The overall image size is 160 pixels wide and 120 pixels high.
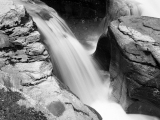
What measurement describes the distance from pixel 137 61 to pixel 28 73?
12.7 ft

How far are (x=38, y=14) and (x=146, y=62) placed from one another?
5598 mm

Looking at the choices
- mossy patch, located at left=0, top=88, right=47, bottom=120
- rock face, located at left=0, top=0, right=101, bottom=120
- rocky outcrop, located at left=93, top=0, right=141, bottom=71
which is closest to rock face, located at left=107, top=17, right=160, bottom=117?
rocky outcrop, located at left=93, top=0, right=141, bottom=71

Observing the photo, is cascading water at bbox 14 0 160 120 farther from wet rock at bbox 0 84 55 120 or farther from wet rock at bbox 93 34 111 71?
wet rock at bbox 0 84 55 120

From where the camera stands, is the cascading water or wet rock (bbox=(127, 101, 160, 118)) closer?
wet rock (bbox=(127, 101, 160, 118))

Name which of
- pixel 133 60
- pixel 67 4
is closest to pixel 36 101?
pixel 133 60

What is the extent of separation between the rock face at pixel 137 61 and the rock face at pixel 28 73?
241cm

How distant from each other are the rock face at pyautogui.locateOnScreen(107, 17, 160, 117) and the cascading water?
0.72 meters

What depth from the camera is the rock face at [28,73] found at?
19.4 feet

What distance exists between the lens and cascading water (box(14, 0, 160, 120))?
938cm

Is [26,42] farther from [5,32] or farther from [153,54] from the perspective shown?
[153,54]

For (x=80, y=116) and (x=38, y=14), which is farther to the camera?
(x=38, y=14)

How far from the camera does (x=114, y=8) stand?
453 inches

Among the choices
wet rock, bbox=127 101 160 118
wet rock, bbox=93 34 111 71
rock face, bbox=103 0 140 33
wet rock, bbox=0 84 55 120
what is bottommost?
wet rock, bbox=127 101 160 118

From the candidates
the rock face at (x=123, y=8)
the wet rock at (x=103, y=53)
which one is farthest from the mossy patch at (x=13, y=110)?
the rock face at (x=123, y=8)
